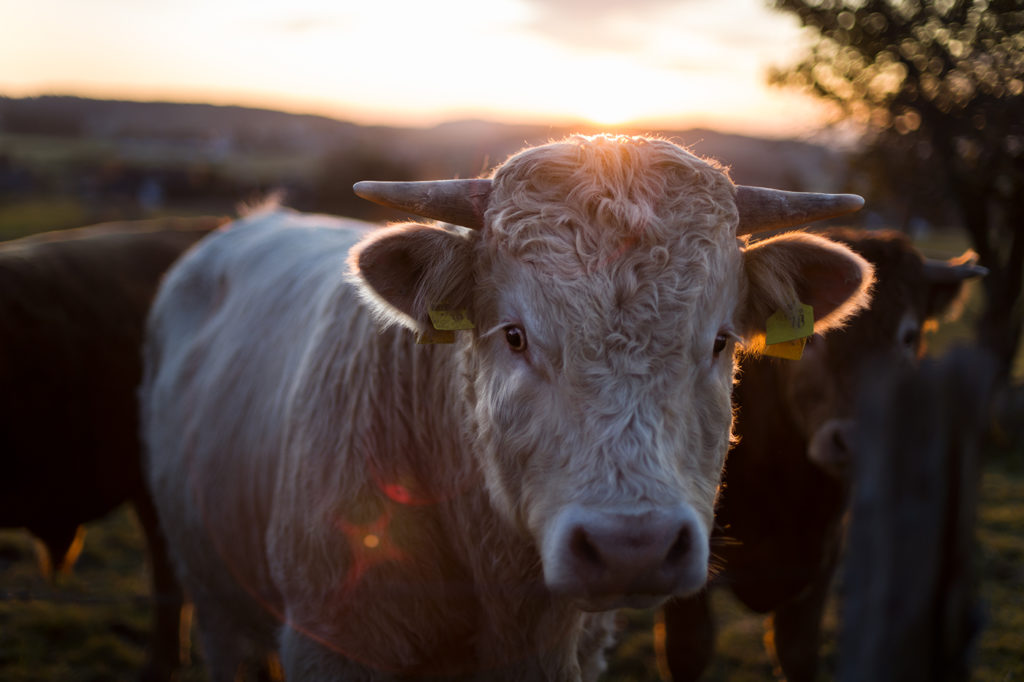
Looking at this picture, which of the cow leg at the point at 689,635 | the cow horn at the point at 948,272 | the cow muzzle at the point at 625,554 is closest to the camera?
the cow muzzle at the point at 625,554

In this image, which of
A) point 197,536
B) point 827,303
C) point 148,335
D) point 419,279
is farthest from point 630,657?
point 148,335

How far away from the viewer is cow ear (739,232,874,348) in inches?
84.1

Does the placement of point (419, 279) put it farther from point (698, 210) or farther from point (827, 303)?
point (827, 303)

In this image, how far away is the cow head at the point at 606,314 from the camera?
1.60m

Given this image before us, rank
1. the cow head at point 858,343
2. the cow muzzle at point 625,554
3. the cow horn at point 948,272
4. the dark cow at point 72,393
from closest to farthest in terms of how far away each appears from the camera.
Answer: the cow muzzle at point 625,554 → the cow head at point 858,343 → the cow horn at point 948,272 → the dark cow at point 72,393

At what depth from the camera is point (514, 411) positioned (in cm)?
188

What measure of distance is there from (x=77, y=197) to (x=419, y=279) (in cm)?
4374

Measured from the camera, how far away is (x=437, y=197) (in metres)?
2.01

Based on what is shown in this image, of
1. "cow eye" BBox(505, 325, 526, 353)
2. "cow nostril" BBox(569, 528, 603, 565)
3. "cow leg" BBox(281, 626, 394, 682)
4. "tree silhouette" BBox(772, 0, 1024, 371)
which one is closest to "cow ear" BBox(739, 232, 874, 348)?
"cow eye" BBox(505, 325, 526, 353)

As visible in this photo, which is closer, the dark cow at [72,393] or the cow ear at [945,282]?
the cow ear at [945,282]

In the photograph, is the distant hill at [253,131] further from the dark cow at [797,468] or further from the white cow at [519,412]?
the white cow at [519,412]

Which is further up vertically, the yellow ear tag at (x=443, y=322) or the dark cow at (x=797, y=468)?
the yellow ear tag at (x=443, y=322)

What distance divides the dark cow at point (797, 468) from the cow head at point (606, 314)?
1.03 meters

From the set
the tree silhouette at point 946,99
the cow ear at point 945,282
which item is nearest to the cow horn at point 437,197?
the cow ear at point 945,282
